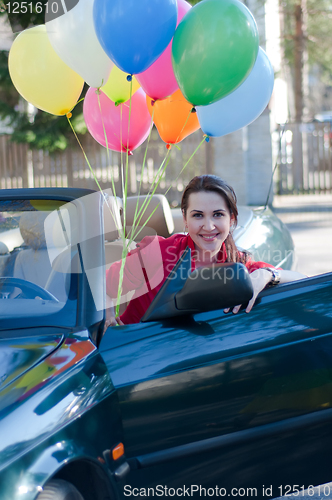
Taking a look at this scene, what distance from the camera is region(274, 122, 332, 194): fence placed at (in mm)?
15703

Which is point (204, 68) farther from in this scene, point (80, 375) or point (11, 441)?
point (11, 441)

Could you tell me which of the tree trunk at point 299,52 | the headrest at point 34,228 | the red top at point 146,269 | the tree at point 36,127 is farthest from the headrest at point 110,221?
the tree trunk at point 299,52

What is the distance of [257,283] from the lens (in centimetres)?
206

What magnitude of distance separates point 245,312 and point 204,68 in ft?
4.05

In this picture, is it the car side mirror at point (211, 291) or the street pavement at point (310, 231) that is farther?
the street pavement at point (310, 231)

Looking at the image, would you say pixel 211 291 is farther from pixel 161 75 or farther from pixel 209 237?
pixel 161 75

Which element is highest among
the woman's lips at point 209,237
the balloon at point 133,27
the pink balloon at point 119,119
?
the balloon at point 133,27

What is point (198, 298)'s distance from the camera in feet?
5.88

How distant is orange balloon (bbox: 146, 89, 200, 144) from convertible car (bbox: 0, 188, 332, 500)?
1313 millimetres

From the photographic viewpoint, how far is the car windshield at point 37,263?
1.87 meters

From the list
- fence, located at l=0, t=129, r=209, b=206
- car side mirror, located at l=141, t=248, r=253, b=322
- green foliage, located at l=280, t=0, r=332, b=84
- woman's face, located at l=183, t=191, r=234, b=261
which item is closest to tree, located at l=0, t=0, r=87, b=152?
fence, located at l=0, t=129, r=209, b=206

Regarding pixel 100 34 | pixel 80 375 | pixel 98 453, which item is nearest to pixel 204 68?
pixel 100 34

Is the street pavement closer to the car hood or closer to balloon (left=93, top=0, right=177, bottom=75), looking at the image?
the car hood

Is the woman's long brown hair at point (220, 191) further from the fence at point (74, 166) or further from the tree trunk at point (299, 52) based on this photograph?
the tree trunk at point (299, 52)
